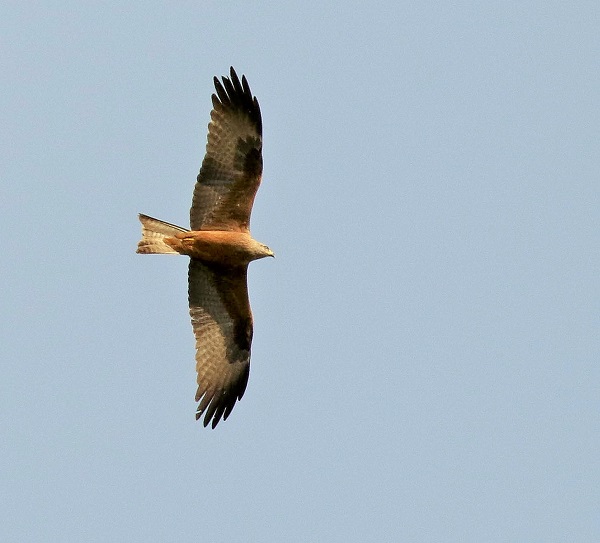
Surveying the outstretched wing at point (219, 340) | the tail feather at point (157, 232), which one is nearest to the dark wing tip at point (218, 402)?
the outstretched wing at point (219, 340)

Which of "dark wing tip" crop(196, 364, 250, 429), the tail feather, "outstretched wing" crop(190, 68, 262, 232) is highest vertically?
"outstretched wing" crop(190, 68, 262, 232)

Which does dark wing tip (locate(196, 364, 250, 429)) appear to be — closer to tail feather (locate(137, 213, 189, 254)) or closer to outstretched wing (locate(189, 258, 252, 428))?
outstretched wing (locate(189, 258, 252, 428))

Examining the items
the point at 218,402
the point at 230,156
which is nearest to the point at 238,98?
the point at 230,156

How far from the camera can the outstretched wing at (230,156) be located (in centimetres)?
1611

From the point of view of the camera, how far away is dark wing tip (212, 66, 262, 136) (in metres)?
16.2

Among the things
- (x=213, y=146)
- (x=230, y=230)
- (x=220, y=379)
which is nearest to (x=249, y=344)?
(x=220, y=379)

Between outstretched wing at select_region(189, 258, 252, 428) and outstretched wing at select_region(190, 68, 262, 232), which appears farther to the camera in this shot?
outstretched wing at select_region(189, 258, 252, 428)

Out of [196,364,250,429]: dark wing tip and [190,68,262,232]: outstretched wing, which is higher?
[190,68,262,232]: outstretched wing

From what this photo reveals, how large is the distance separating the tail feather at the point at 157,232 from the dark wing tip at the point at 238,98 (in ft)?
5.49

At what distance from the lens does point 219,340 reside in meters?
17.1

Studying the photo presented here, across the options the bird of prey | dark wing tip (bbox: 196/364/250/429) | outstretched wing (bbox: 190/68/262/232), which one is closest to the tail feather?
the bird of prey

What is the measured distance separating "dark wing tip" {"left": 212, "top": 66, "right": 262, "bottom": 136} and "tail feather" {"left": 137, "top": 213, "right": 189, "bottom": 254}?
1.67 m

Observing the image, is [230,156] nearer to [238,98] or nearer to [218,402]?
[238,98]

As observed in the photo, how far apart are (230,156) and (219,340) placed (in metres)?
2.63
